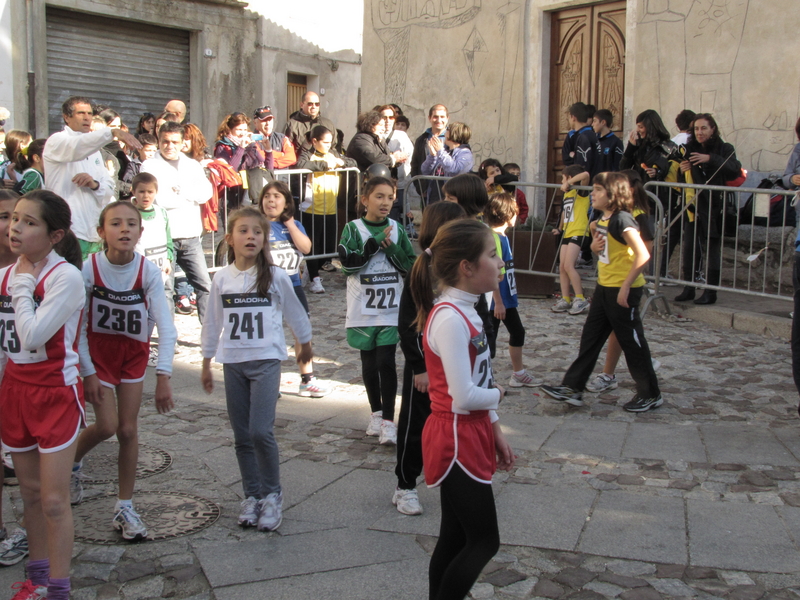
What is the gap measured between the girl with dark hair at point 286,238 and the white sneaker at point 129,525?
2207 mm

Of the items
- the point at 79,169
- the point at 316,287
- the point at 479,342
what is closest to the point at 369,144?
the point at 316,287

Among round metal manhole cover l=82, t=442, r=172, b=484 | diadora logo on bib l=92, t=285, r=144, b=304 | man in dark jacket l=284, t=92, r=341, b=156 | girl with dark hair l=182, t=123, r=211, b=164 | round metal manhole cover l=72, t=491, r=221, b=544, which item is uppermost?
man in dark jacket l=284, t=92, r=341, b=156

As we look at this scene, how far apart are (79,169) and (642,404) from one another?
4683 mm

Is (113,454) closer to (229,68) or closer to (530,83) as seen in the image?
(530,83)

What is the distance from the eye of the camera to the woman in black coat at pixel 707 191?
9023mm

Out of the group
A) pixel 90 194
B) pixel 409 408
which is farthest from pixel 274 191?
pixel 409 408

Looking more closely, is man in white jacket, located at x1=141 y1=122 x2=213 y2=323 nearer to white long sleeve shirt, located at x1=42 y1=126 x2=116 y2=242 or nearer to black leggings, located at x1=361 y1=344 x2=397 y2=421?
white long sleeve shirt, located at x1=42 y1=126 x2=116 y2=242

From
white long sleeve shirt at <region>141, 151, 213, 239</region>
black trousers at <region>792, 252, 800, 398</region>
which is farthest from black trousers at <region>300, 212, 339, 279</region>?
black trousers at <region>792, 252, 800, 398</region>

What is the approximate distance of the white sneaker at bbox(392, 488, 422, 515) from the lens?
4.24m

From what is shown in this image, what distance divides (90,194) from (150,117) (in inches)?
207

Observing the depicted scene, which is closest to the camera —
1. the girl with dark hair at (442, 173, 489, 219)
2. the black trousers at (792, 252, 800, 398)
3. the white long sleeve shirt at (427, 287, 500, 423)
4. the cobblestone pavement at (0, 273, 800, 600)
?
the white long sleeve shirt at (427, 287, 500, 423)

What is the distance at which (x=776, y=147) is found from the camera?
33.8ft

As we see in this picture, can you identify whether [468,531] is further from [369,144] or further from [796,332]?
[369,144]

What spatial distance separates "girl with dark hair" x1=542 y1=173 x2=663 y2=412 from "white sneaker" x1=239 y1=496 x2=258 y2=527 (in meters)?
2.70
